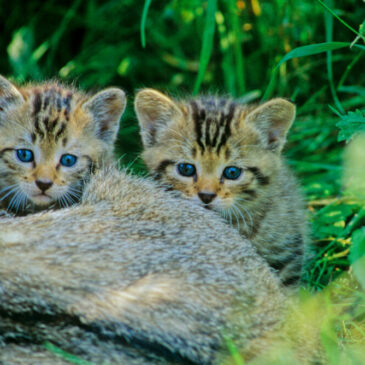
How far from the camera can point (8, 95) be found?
12.0ft

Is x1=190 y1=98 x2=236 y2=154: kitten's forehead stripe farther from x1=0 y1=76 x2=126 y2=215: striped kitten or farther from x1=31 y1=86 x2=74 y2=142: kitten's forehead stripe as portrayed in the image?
x1=31 y1=86 x2=74 y2=142: kitten's forehead stripe

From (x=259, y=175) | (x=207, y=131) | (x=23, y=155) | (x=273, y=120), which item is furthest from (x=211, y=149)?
(x=23, y=155)

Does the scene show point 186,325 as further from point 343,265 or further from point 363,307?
point 343,265

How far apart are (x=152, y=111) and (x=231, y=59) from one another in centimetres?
148

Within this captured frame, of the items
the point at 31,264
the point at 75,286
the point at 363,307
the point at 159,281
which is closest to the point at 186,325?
the point at 159,281

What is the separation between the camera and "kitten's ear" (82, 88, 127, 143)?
3.74 m

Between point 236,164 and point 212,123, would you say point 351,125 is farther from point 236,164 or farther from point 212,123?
point 212,123

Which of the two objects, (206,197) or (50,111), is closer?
(206,197)

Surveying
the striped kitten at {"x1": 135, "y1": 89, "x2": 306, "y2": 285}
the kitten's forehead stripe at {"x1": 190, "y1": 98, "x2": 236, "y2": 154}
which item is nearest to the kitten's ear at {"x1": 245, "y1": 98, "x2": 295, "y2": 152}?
the striped kitten at {"x1": 135, "y1": 89, "x2": 306, "y2": 285}

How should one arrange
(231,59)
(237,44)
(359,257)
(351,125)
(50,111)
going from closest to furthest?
(359,257), (351,125), (50,111), (237,44), (231,59)

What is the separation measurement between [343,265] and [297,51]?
129 cm

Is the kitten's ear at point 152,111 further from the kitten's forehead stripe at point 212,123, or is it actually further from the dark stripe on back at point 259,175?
the dark stripe on back at point 259,175

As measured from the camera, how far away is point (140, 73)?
546 centimetres

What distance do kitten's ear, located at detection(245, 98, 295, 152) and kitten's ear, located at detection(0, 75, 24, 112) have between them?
4.57 ft
